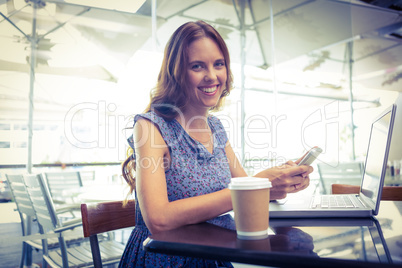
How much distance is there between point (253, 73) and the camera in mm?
5684

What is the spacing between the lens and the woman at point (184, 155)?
2.74 feet

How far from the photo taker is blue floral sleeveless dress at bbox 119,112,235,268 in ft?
3.10

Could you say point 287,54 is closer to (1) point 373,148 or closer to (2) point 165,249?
(1) point 373,148

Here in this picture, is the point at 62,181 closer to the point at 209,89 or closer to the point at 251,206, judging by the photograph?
the point at 209,89

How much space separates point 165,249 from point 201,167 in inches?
22.3

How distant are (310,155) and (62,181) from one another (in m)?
3.45

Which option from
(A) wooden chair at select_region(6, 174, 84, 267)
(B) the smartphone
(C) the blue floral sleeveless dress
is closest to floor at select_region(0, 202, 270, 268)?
(A) wooden chair at select_region(6, 174, 84, 267)

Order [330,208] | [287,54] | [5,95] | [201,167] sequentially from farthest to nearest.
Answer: [5,95] → [287,54] → [201,167] → [330,208]

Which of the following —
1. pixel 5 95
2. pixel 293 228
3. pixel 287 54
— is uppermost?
pixel 287 54

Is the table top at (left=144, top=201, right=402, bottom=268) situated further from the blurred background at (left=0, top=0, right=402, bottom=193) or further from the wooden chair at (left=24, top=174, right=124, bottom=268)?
the blurred background at (left=0, top=0, right=402, bottom=193)

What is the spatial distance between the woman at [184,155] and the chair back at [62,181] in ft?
8.66

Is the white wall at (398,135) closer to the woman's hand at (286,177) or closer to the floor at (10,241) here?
the woman's hand at (286,177)

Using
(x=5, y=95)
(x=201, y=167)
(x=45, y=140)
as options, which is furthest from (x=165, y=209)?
(x=5, y=95)

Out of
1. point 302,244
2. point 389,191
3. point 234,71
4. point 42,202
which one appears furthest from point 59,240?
point 234,71
